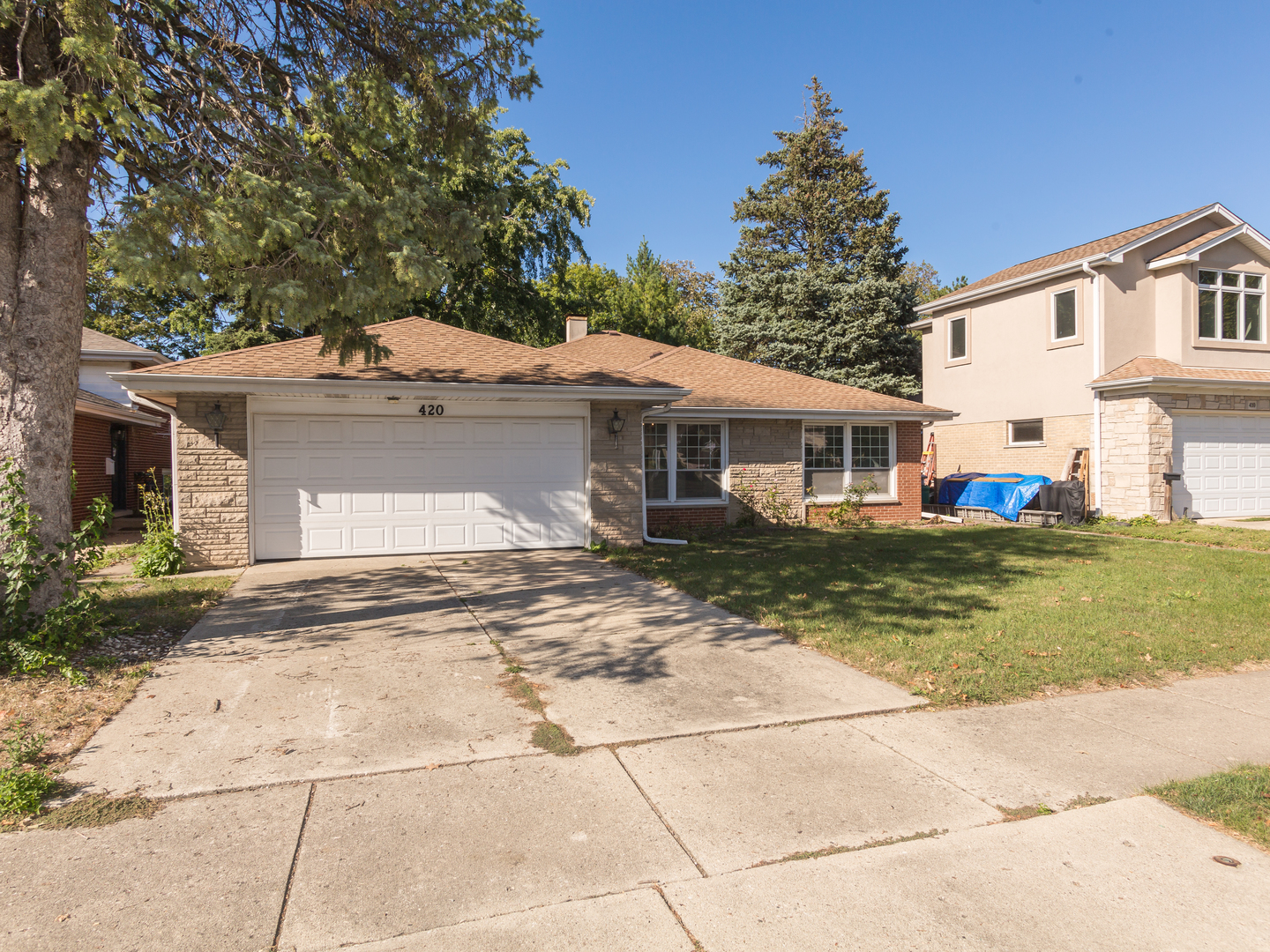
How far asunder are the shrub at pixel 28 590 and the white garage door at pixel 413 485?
5296 millimetres

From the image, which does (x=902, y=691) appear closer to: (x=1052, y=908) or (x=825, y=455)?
(x=1052, y=908)

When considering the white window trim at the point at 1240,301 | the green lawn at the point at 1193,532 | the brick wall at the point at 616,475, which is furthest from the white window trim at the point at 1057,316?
the brick wall at the point at 616,475

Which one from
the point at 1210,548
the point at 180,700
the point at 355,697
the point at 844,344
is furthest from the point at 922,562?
the point at 844,344

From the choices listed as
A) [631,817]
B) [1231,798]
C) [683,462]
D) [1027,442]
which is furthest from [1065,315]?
[631,817]

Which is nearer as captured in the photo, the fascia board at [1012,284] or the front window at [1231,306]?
the fascia board at [1012,284]

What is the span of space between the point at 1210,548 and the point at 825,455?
7.05 meters

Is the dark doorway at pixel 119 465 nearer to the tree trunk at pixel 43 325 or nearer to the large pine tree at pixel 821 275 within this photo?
the tree trunk at pixel 43 325

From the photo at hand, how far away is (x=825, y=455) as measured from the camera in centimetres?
1688

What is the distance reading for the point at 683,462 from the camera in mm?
15609

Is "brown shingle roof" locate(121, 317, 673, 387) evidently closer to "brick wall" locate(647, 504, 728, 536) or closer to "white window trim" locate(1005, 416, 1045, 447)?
"brick wall" locate(647, 504, 728, 536)

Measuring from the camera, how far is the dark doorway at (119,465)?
20125 millimetres

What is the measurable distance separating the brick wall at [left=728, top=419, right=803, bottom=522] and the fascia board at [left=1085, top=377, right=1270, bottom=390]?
7.03 metres

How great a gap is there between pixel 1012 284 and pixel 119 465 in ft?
78.9

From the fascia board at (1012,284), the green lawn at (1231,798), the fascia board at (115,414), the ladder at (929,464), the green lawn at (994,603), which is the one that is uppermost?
the fascia board at (1012,284)
